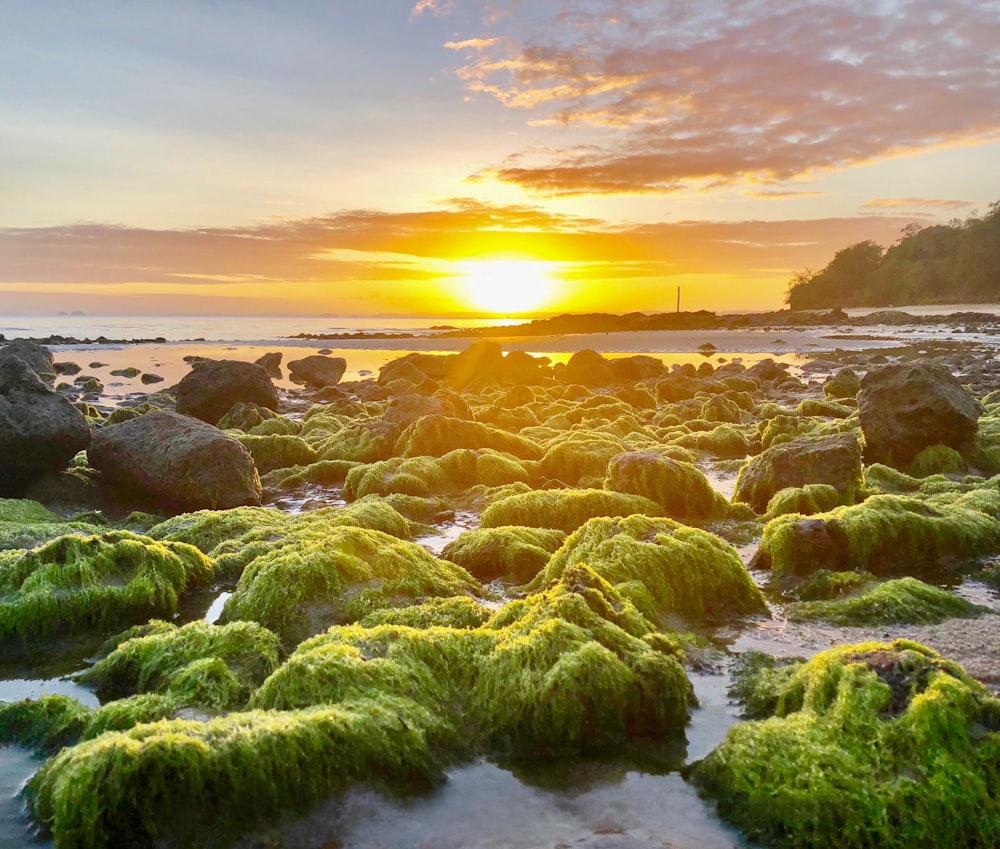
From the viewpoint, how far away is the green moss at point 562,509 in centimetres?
825

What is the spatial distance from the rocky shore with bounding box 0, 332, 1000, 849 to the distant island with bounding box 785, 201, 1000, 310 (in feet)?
268

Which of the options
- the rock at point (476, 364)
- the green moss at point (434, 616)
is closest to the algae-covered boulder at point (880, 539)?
the green moss at point (434, 616)

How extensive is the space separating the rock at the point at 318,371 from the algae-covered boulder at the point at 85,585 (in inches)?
937

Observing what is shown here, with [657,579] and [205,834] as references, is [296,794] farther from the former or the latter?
[657,579]

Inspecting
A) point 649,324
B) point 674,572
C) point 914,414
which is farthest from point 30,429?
point 649,324

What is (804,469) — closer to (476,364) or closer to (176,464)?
(176,464)

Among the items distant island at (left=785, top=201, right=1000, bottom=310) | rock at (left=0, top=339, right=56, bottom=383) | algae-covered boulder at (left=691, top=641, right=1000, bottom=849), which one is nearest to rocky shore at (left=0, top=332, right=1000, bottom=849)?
algae-covered boulder at (left=691, top=641, right=1000, bottom=849)

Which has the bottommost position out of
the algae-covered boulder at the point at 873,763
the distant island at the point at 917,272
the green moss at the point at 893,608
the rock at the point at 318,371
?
the rock at the point at 318,371

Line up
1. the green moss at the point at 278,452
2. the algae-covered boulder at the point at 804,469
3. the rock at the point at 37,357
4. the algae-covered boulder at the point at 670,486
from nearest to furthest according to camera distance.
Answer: the algae-covered boulder at the point at 804,469, the algae-covered boulder at the point at 670,486, the green moss at the point at 278,452, the rock at the point at 37,357

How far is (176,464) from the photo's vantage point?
976 cm

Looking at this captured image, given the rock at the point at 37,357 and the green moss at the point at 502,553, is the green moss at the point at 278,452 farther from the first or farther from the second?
the rock at the point at 37,357

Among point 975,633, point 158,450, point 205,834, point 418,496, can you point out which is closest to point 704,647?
point 975,633

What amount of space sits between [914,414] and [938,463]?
2.60 feet

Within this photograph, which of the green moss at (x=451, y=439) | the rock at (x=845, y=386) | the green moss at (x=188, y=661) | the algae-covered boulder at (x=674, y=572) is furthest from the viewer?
the rock at (x=845, y=386)
